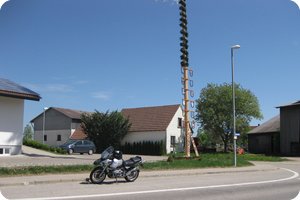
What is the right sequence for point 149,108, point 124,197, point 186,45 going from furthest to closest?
1. point 149,108
2. point 186,45
3. point 124,197

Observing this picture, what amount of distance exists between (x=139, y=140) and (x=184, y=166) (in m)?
32.2

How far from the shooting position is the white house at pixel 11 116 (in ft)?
87.6

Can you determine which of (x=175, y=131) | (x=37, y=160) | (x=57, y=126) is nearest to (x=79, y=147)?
(x=175, y=131)

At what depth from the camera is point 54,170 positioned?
19109 millimetres

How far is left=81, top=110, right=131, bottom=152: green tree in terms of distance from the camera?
54.2 m

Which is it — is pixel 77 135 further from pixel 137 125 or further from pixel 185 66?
pixel 185 66

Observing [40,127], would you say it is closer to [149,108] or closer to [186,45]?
[149,108]

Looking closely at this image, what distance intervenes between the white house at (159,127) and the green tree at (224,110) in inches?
415

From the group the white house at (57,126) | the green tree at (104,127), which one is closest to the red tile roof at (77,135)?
the white house at (57,126)

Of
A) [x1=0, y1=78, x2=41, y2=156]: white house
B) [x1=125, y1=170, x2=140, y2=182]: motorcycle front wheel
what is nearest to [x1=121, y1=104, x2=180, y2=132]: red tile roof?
[x1=0, y1=78, x2=41, y2=156]: white house

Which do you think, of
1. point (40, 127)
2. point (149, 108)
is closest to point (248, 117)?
point (149, 108)

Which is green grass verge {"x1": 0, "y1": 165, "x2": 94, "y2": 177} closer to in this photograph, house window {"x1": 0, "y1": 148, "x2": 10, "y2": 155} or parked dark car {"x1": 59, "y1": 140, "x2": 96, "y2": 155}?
house window {"x1": 0, "y1": 148, "x2": 10, "y2": 155}

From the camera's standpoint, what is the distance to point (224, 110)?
67.1 meters

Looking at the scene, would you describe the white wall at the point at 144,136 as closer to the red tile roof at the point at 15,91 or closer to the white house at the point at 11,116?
the red tile roof at the point at 15,91
